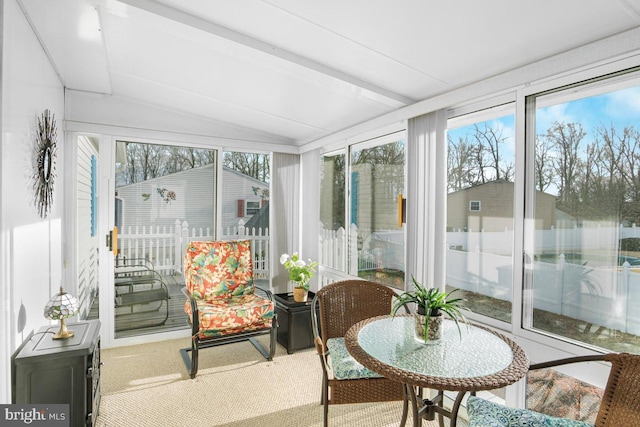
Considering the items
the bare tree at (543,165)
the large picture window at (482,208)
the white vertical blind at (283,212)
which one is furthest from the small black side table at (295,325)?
the bare tree at (543,165)

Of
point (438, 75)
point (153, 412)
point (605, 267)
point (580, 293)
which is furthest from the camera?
point (153, 412)

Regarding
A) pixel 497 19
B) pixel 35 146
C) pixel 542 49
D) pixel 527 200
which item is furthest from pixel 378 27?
pixel 35 146

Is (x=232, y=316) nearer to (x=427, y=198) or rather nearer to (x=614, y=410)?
(x=427, y=198)

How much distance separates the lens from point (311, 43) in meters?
2.15

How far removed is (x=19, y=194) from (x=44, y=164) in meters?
0.63

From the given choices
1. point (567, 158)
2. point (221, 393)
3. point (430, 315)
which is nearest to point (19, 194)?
point (221, 393)

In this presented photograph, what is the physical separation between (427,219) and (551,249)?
87 cm

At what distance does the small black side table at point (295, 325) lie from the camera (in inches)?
142

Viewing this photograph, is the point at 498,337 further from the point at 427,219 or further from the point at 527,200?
the point at 427,219

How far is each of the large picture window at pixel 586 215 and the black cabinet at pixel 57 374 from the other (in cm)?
259

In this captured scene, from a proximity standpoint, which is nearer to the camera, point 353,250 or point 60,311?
point 60,311

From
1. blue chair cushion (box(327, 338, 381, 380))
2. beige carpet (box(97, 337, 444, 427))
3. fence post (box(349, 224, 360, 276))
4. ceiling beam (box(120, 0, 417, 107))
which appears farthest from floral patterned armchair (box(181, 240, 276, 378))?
ceiling beam (box(120, 0, 417, 107))

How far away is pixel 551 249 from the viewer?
6.79 feet

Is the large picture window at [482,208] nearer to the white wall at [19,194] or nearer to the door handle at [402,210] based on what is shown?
the door handle at [402,210]
